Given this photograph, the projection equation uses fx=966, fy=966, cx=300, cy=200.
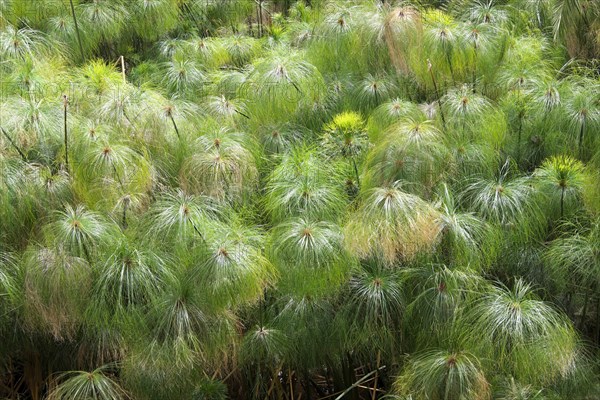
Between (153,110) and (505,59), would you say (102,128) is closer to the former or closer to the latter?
(153,110)

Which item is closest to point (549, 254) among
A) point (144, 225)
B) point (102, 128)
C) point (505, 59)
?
point (505, 59)

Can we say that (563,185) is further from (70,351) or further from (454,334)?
(70,351)

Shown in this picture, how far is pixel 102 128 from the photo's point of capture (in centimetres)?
449

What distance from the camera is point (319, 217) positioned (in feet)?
13.7

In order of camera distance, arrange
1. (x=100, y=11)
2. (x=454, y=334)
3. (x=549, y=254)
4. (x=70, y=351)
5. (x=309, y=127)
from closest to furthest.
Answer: (x=454, y=334) < (x=549, y=254) < (x=70, y=351) < (x=309, y=127) < (x=100, y=11)

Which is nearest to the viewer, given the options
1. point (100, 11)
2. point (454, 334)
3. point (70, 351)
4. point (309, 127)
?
point (454, 334)

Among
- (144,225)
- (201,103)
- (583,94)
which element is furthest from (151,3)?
(583,94)

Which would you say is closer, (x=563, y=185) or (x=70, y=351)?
(x=563, y=185)

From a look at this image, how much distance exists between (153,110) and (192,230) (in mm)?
884

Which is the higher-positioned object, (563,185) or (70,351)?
(563,185)

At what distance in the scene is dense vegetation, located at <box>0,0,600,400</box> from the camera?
3.94 m

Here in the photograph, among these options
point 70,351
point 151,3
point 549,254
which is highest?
point 151,3

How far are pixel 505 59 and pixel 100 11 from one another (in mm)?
2375

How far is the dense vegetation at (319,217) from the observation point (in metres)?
3.94
